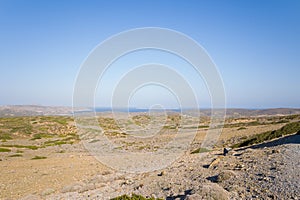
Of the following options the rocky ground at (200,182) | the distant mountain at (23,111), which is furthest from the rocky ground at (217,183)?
the distant mountain at (23,111)

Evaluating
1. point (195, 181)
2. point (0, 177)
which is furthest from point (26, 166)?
point (195, 181)

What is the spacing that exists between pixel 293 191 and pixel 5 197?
11.6 metres

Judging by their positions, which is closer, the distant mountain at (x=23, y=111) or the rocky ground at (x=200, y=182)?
the rocky ground at (x=200, y=182)

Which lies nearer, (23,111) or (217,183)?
(217,183)

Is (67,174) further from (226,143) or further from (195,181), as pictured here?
(226,143)

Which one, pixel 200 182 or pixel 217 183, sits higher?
pixel 217 183

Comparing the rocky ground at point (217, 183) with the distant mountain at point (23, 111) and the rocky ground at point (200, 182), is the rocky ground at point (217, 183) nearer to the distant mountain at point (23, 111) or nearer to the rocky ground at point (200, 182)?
the rocky ground at point (200, 182)

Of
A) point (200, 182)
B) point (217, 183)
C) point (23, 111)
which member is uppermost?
point (23, 111)

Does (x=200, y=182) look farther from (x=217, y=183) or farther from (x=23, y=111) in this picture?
(x=23, y=111)

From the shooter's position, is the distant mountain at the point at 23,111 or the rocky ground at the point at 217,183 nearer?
the rocky ground at the point at 217,183

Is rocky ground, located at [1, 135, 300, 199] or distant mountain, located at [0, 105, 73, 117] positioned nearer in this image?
rocky ground, located at [1, 135, 300, 199]

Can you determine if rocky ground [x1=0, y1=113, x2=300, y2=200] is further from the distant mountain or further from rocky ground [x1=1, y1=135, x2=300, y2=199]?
the distant mountain

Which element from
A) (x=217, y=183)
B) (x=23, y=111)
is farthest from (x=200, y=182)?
(x=23, y=111)

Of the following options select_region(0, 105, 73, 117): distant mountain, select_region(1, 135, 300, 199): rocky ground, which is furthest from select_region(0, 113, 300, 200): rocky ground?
select_region(0, 105, 73, 117): distant mountain
